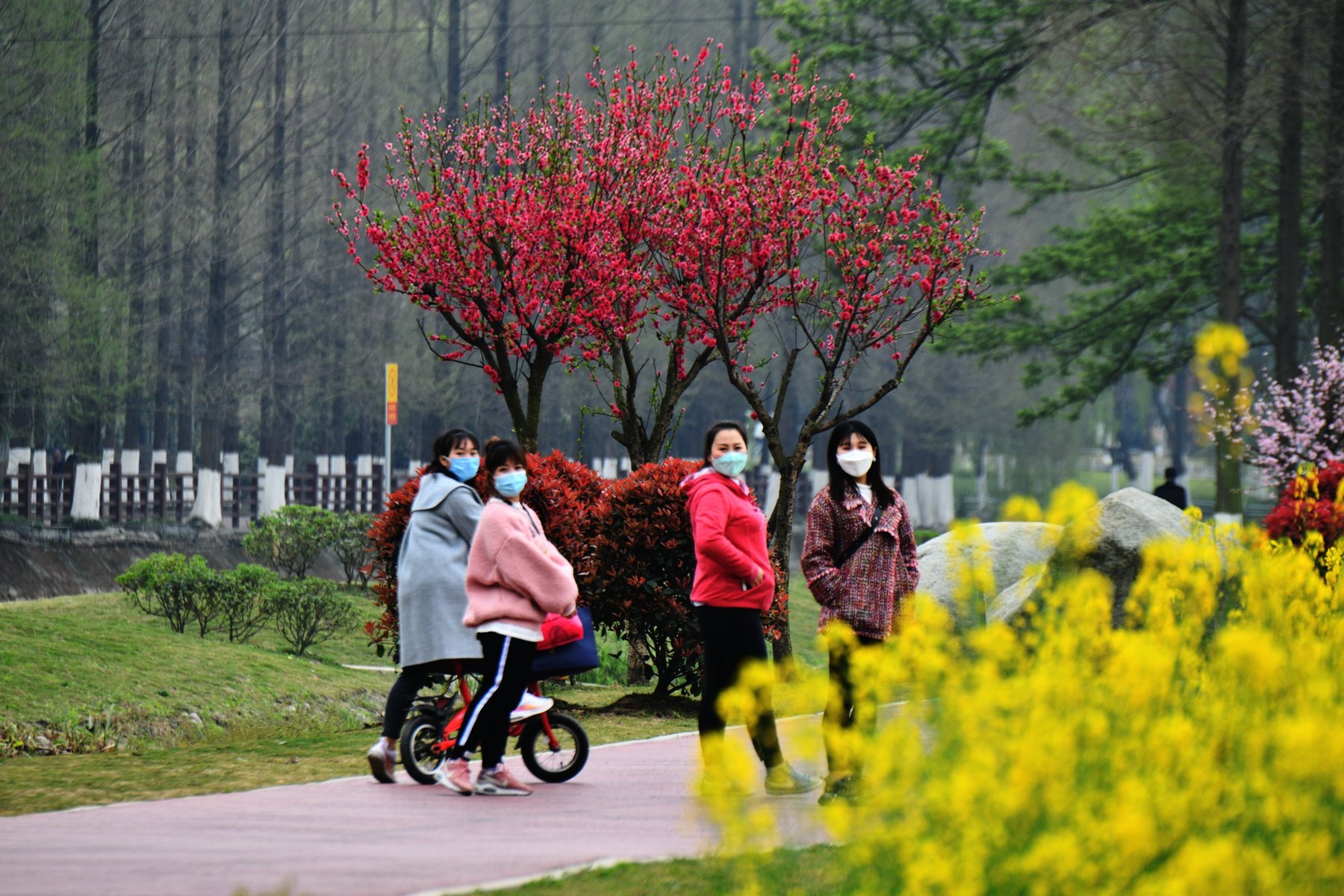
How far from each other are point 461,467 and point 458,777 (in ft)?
5.13

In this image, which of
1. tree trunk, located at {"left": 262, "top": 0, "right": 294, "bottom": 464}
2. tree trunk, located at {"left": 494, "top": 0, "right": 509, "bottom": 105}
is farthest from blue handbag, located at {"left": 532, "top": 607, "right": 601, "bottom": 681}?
tree trunk, located at {"left": 494, "top": 0, "right": 509, "bottom": 105}

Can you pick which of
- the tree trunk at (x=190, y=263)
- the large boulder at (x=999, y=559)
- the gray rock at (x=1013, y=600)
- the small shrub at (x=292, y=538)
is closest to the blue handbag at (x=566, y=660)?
the gray rock at (x=1013, y=600)

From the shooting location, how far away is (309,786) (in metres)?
8.09

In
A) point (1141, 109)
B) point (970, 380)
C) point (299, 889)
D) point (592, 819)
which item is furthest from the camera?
point (970, 380)

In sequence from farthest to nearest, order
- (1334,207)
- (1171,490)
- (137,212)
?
(137,212), (1334,207), (1171,490)

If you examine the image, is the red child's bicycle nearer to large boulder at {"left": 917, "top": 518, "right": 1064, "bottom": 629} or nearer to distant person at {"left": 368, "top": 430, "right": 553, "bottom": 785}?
distant person at {"left": 368, "top": 430, "right": 553, "bottom": 785}

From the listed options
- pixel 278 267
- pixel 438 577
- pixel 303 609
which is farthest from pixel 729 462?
pixel 278 267

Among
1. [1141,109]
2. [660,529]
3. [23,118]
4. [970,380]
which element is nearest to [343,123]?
[23,118]

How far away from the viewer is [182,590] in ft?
55.1

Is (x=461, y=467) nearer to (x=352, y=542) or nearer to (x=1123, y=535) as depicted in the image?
(x=1123, y=535)

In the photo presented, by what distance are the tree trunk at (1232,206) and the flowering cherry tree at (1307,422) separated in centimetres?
55

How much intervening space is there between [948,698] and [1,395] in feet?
89.0

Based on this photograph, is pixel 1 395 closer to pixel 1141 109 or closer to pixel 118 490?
pixel 118 490

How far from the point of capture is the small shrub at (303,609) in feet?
54.7
